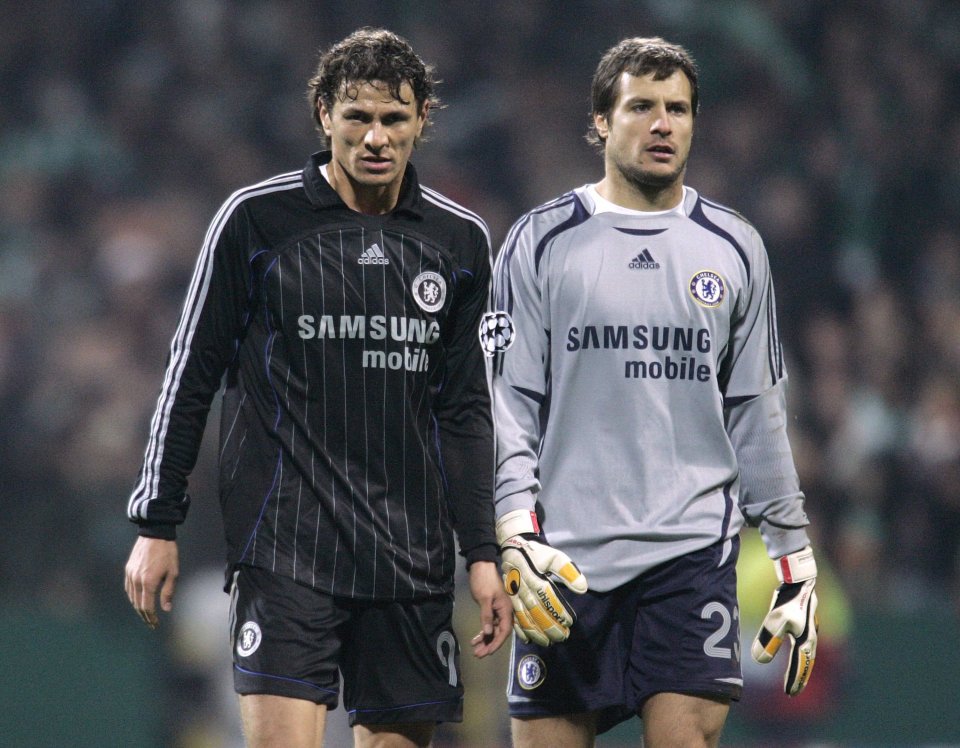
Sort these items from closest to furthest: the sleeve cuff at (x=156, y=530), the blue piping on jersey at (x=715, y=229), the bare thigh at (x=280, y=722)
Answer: the bare thigh at (x=280, y=722)
the sleeve cuff at (x=156, y=530)
the blue piping on jersey at (x=715, y=229)

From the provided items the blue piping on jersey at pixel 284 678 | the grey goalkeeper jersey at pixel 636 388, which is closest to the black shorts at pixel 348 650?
the blue piping on jersey at pixel 284 678

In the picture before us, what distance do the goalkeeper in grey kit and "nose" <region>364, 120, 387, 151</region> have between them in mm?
553

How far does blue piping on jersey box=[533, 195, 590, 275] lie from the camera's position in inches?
148

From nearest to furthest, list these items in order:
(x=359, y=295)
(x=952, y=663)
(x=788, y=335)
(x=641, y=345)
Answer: (x=359, y=295) < (x=641, y=345) < (x=952, y=663) < (x=788, y=335)

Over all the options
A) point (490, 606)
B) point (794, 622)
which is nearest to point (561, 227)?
point (490, 606)

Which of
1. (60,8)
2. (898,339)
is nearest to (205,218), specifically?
(60,8)

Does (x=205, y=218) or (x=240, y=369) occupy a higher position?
(x=205, y=218)

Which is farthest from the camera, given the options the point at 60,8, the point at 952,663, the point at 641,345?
the point at 60,8

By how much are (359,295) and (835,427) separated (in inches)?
195

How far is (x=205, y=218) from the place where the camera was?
9.34 metres

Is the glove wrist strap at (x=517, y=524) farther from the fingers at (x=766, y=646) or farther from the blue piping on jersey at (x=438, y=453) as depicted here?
the fingers at (x=766, y=646)

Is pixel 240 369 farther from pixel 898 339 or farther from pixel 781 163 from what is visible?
pixel 781 163

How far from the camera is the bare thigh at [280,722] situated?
3217 mm

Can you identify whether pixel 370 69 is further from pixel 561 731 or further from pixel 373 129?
pixel 561 731
